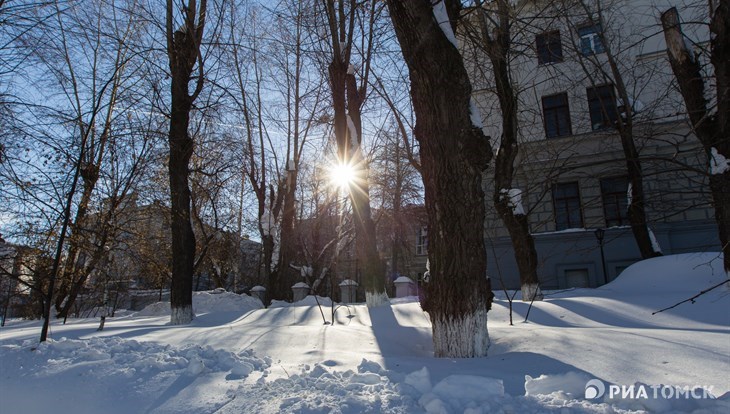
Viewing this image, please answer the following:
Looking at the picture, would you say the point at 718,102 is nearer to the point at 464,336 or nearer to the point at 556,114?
the point at 464,336

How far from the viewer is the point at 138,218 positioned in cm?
1325

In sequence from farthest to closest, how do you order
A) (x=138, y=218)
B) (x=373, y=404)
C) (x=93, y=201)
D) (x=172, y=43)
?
(x=138, y=218) → (x=93, y=201) → (x=172, y=43) → (x=373, y=404)

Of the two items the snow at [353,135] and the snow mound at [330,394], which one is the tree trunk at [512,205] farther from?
the snow mound at [330,394]

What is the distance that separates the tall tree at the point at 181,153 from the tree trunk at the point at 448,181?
665 cm

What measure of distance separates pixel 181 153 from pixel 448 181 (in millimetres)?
7259

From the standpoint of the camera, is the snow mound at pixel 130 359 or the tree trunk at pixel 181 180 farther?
the tree trunk at pixel 181 180

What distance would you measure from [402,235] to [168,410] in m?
21.7

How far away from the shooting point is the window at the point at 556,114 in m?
17.5

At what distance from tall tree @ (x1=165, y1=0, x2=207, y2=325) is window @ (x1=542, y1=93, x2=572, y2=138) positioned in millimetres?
13705

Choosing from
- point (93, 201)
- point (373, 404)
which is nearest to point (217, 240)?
point (93, 201)

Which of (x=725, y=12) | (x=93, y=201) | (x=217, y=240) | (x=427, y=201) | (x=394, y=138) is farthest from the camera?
(x=217, y=240)

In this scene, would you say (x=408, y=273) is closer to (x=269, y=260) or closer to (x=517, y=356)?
(x=269, y=260)

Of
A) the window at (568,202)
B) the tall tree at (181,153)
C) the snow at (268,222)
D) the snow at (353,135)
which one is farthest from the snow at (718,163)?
the snow at (268,222)

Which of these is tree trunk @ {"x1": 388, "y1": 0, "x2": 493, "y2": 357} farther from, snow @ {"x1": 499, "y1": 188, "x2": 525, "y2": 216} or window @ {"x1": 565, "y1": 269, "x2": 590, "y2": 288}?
window @ {"x1": 565, "y1": 269, "x2": 590, "y2": 288}
